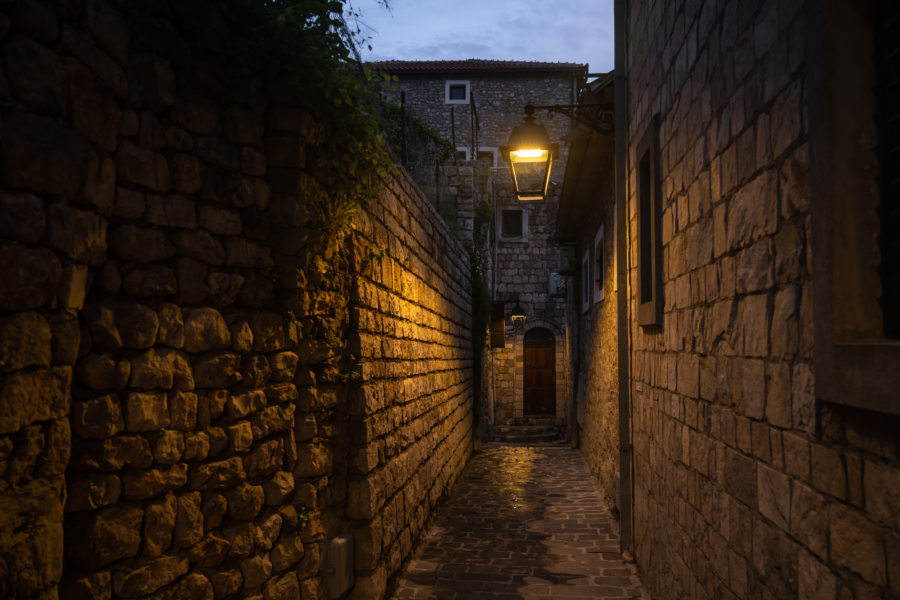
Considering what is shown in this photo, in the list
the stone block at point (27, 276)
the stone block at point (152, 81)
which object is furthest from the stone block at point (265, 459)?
the stone block at point (152, 81)

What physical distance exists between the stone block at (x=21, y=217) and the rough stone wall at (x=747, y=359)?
2.41 meters

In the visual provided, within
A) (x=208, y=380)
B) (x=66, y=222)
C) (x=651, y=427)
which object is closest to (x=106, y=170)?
(x=66, y=222)

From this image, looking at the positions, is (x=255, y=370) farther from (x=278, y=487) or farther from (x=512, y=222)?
(x=512, y=222)

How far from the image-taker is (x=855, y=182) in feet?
5.49

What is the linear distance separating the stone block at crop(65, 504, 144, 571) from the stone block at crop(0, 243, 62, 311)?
79 cm

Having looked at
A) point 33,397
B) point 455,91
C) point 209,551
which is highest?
point 455,91

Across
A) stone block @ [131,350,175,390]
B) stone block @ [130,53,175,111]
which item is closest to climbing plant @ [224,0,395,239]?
stone block @ [130,53,175,111]

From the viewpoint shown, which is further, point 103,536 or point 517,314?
point 517,314

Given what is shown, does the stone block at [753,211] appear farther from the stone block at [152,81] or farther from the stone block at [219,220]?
the stone block at [152,81]

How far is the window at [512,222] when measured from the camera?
1831 cm

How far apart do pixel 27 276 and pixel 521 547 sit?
4832 mm

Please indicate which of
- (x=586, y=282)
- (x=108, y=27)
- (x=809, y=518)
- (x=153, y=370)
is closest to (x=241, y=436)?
(x=153, y=370)

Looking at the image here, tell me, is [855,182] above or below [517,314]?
below

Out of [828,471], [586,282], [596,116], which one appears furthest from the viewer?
[586,282]
